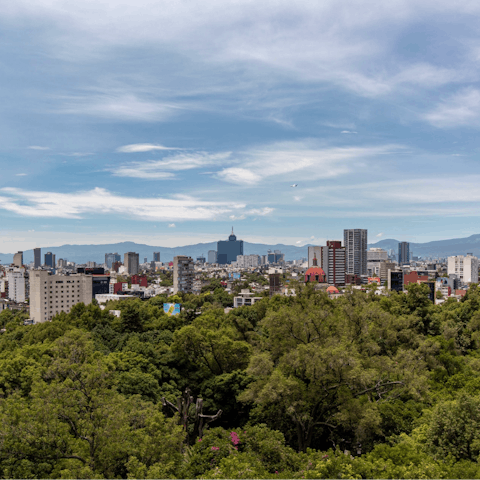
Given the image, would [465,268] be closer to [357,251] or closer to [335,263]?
[335,263]

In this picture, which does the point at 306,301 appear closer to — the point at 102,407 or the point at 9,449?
the point at 102,407

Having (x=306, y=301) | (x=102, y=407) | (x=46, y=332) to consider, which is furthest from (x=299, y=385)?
(x=46, y=332)

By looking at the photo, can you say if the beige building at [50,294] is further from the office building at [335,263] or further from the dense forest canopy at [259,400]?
the office building at [335,263]

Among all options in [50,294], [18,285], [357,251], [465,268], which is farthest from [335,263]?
[18,285]

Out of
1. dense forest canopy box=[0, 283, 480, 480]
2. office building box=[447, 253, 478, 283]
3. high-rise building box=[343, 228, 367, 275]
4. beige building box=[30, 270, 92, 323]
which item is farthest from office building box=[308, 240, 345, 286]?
dense forest canopy box=[0, 283, 480, 480]

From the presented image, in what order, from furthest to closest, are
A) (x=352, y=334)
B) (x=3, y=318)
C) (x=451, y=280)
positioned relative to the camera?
(x=451, y=280)
(x=3, y=318)
(x=352, y=334)

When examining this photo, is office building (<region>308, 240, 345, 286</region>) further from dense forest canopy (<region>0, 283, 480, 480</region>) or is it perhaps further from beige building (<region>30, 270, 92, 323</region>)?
dense forest canopy (<region>0, 283, 480, 480</region>)
